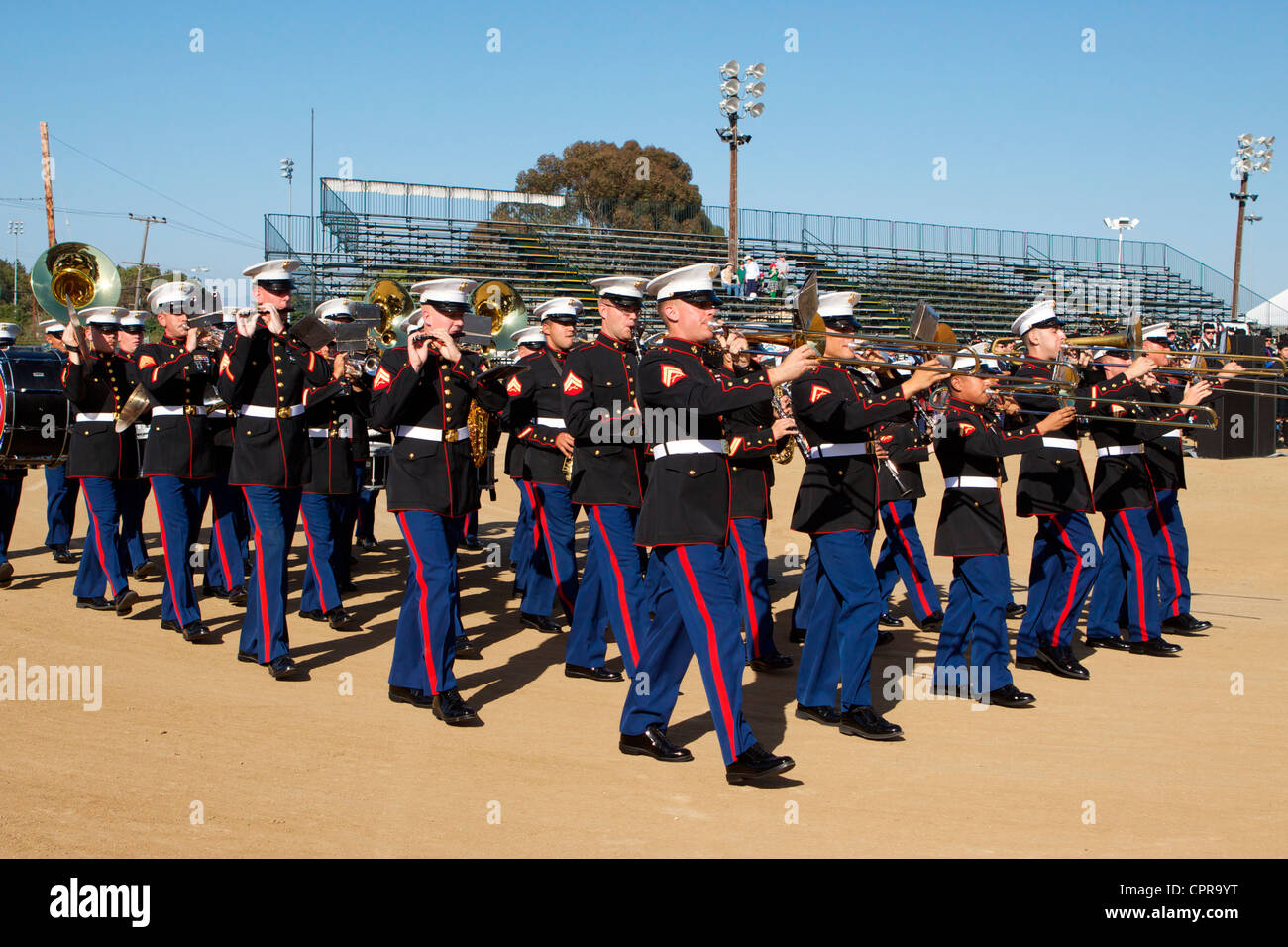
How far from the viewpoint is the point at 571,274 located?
29.0m

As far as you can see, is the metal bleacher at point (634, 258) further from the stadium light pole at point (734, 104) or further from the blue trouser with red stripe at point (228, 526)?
the blue trouser with red stripe at point (228, 526)

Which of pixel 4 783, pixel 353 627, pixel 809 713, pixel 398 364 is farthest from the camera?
pixel 353 627

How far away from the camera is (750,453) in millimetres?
5648

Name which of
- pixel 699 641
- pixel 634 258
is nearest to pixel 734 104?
pixel 634 258

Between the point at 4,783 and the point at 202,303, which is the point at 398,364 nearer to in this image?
the point at 202,303

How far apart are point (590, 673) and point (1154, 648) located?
141 inches

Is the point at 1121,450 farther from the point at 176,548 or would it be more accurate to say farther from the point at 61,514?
the point at 61,514

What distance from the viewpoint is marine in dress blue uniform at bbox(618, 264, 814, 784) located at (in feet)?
15.5

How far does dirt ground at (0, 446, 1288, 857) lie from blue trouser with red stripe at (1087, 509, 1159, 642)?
1.11 ft

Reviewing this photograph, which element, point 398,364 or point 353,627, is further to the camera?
point 353,627

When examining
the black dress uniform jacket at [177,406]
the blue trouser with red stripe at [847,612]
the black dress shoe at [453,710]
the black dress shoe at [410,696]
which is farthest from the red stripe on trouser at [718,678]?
the black dress uniform jacket at [177,406]

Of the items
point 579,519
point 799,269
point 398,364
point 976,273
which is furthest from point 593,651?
point 976,273

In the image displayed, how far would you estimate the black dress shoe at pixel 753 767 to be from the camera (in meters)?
4.70

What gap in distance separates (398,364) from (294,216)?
22.1 m
